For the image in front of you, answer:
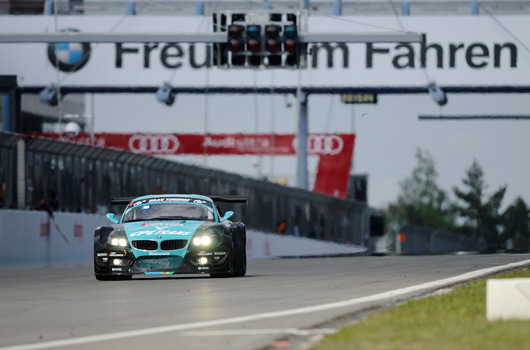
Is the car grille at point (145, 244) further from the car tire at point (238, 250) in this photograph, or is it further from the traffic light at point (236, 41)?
the traffic light at point (236, 41)

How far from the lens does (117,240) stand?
21047 millimetres

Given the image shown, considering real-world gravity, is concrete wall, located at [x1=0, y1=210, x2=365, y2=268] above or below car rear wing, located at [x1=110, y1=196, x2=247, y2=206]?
below

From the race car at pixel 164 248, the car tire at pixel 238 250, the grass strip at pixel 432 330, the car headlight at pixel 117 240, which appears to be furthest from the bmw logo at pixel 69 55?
the grass strip at pixel 432 330

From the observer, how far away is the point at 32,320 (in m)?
13.4

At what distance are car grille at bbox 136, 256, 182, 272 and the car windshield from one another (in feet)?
3.63

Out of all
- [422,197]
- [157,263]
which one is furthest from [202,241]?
[422,197]

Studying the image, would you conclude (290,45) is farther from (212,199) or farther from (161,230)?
(161,230)

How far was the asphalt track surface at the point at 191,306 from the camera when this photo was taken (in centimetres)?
1124

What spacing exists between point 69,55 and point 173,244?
156 ft

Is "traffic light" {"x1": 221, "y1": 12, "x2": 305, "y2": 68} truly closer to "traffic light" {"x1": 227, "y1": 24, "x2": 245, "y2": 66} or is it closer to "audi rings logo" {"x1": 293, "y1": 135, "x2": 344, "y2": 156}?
"traffic light" {"x1": 227, "y1": 24, "x2": 245, "y2": 66}

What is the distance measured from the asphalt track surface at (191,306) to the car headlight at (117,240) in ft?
1.80

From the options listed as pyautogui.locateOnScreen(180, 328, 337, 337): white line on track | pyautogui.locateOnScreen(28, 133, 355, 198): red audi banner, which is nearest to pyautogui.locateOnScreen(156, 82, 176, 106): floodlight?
pyautogui.locateOnScreen(28, 133, 355, 198): red audi banner

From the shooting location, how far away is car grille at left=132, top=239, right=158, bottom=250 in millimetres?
20969

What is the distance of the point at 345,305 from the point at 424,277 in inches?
262
